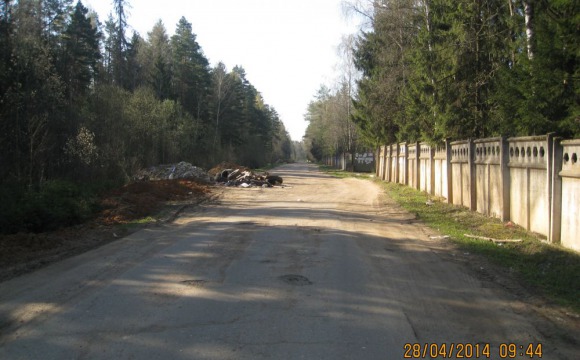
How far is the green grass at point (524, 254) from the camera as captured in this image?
21.3 feet

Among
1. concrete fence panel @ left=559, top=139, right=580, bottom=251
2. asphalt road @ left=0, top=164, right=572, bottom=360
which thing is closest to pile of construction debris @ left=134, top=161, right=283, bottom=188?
asphalt road @ left=0, top=164, right=572, bottom=360

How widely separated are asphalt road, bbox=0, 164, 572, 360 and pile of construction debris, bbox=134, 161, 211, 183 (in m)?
21.8

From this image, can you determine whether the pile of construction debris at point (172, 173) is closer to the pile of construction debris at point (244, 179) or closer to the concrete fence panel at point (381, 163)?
the pile of construction debris at point (244, 179)

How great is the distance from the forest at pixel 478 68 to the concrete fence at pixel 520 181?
0.64m

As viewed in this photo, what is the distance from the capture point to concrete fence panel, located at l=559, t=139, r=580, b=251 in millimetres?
7898

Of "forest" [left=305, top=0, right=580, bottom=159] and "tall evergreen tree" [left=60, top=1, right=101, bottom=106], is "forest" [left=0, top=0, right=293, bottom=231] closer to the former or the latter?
"tall evergreen tree" [left=60, top=1, right=101, bottom=106]

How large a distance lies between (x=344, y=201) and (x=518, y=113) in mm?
10215

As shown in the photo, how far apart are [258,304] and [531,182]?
714 centimetres

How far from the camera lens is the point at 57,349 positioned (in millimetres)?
4395

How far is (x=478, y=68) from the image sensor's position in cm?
1739

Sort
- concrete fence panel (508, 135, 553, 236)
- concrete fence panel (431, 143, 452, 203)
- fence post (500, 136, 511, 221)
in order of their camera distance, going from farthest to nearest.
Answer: concrete fence panel (431, 143, 452, 203) → fence post (500, 136, 511, 221) → concrete fence panel (508, 135, 553, 236)

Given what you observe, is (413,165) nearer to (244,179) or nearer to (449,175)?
(449,175)

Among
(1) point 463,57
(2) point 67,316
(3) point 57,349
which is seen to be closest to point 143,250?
(2) point 67,316
